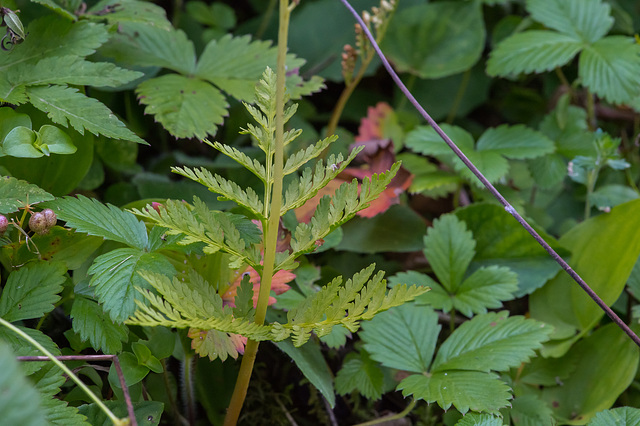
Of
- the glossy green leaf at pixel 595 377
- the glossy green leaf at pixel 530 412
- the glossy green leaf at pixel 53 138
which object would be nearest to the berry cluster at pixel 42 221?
the glossy green leaf at pixel 53 138

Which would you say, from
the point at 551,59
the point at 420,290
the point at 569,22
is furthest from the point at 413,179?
the point at 420,290

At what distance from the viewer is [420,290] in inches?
27.9

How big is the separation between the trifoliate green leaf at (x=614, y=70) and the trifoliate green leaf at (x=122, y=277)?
1.09 m

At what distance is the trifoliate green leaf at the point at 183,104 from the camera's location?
3.59ft

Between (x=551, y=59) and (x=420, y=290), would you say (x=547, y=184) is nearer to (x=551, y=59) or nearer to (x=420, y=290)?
(x=551, y=59)

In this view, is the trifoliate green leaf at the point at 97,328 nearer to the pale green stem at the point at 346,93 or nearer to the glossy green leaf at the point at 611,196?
the pale green stem at the point at 346,93

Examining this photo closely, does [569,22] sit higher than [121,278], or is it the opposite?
[569,22]

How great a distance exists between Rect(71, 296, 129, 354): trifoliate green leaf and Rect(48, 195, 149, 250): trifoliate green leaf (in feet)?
0.36

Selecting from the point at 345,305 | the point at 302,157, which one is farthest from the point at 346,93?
the point at 345,305

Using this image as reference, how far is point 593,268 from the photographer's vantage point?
3.81 ft

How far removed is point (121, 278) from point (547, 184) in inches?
40.7

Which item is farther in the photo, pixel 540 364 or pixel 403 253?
pixel 403 253

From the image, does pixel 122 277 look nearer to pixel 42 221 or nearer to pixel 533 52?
pixel 42 221

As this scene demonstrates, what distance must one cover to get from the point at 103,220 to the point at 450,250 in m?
0.69
